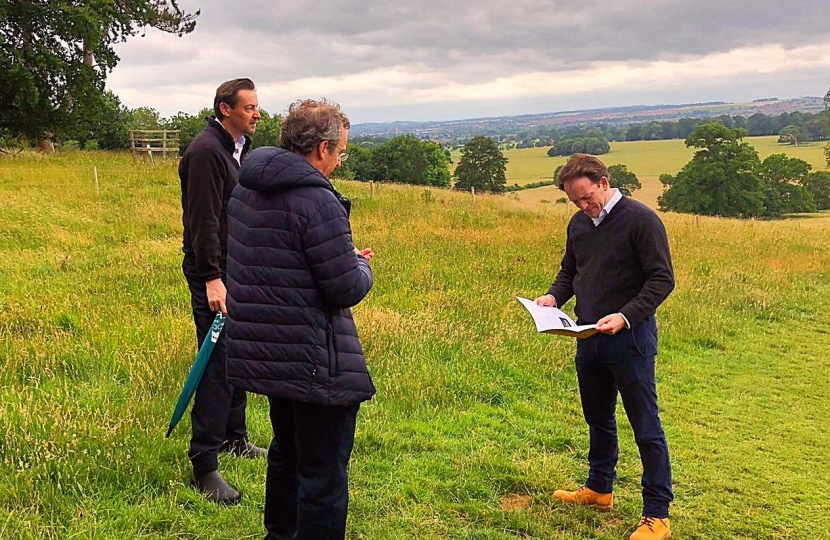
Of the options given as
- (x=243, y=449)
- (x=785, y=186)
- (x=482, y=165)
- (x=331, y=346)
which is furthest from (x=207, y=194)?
(x=785, y=186)

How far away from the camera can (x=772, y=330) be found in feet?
30.4

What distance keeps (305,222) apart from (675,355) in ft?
21.1

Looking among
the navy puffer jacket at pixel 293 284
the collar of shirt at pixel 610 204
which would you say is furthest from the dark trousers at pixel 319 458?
the collar of shirt at pixel 610 204

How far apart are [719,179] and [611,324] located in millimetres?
48164

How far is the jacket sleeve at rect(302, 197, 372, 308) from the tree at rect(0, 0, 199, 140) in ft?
73.1

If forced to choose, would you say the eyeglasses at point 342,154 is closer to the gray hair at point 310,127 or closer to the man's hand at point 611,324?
the gray hair at point 310,127

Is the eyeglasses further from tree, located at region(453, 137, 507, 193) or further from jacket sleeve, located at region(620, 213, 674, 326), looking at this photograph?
tree, located at region(453, 137, 507, 193)

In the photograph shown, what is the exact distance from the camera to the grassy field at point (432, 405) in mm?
3639

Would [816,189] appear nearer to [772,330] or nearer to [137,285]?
[772,330]

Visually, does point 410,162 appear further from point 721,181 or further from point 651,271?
point 651,271

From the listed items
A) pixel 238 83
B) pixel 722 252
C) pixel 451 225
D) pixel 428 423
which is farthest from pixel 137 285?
pixel 722 252

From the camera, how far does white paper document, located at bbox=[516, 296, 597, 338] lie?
11.2 ft

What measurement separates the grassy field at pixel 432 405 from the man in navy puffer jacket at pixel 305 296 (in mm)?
1026

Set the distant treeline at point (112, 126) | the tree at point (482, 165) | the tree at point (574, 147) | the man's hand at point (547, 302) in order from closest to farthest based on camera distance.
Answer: the man's hand at point (547, 302) → the distant treeline at point (112, 126) → the tree at point (482, 165) → the tree at point (574, 147)
